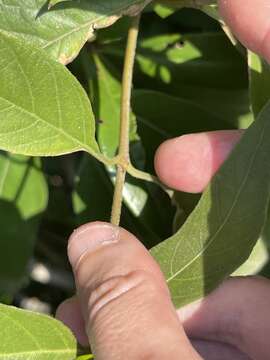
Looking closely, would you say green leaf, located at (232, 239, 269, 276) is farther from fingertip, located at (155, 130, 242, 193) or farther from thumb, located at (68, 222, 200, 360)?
thumb, located at (68, 222, 200, 360)

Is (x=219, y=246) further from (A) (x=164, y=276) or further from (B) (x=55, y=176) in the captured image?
(B) (x=55, y=176)

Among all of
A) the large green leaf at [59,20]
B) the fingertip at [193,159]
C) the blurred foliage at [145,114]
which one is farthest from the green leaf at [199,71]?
the large green leaf at [59,20]

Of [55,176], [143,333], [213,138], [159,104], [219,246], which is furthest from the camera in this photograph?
[55,176]

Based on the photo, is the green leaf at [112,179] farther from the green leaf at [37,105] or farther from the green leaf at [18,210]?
the green leaf at [37,105]

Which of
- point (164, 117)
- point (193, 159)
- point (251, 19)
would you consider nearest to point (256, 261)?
point (193, 159)

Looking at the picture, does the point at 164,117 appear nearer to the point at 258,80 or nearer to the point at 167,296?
the point at 258,80

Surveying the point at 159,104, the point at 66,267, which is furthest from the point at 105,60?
the point at 66,267
